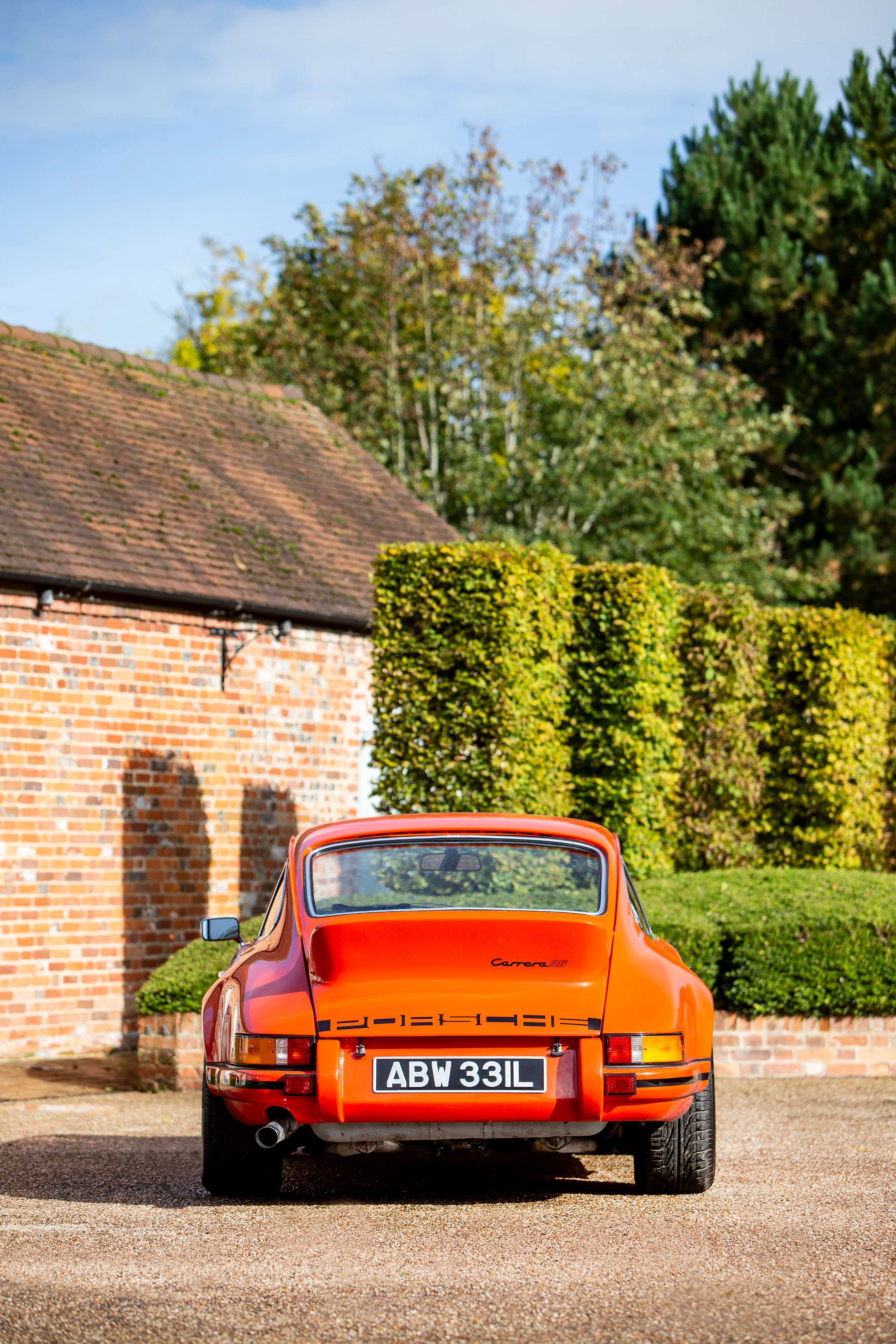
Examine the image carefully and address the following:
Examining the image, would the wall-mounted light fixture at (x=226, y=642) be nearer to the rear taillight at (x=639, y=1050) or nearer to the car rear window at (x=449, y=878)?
the car rear window at (x=449, y=878)

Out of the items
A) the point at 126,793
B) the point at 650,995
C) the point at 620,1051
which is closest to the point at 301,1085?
the point at 620,1051

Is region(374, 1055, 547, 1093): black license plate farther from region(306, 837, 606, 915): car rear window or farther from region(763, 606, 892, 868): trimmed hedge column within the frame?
region(763, 606, 892, 868): trimmed hedge column

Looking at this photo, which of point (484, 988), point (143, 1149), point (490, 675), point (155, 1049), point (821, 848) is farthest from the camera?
point (821, 848)

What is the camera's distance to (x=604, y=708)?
12523mm

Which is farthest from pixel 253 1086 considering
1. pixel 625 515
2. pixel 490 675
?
pixel 625 515

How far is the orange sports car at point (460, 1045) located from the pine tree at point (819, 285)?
21.0 meters

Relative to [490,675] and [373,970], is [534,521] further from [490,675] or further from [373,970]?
[373,970]

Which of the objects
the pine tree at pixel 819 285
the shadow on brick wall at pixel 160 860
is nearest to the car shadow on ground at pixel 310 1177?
the shadow on brick wall at pixel 160 860

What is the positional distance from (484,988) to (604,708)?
24.3 ft

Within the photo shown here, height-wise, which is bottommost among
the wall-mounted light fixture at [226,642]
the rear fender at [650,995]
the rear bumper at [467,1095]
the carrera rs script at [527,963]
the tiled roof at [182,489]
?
the rear bumper at [467,1095]

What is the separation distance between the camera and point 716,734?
1341 cm

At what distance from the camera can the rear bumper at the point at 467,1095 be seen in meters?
5.15

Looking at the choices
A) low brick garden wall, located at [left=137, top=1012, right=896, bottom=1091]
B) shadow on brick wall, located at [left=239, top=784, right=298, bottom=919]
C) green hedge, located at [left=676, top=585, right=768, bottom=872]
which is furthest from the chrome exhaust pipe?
green hedge, located at [left=676, top=585, right=768, bottom=872]

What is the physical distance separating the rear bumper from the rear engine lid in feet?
0.18
